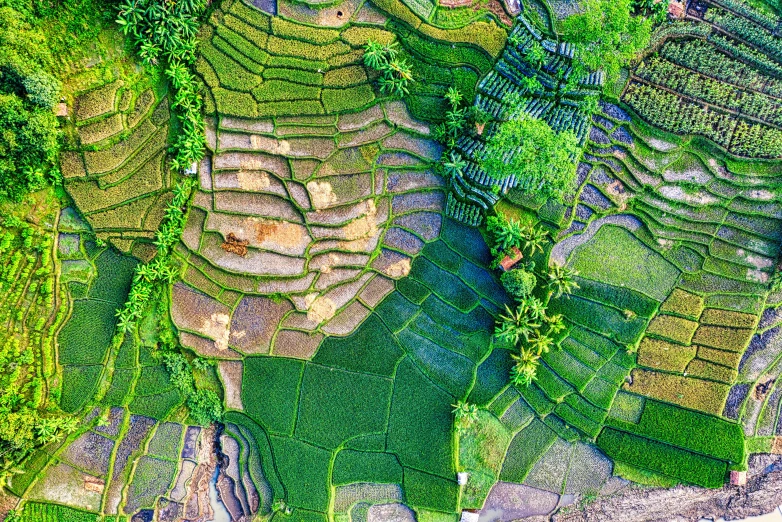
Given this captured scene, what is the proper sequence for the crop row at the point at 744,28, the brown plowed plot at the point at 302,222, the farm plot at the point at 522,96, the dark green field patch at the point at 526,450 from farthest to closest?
the dark green field patch at the point at 526,450 < the crop row at the point at 744,28 < the brown plowed plot at the point at 302,222 < the farm plot at the point at 522,96

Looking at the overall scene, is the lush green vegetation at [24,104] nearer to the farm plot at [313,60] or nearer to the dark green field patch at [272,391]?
the farm plot at [313,60]

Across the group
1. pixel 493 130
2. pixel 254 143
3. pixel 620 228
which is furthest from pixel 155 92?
pixel 620 228

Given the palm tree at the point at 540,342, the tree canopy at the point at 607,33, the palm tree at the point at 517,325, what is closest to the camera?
the tree canopy at the point at 607,33

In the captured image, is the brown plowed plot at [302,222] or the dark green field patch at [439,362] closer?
the brown plowed plot at [302,222]

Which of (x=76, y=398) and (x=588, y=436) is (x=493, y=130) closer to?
(x=588, y=436)

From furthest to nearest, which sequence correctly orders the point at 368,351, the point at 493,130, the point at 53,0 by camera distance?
1. the point at 368,351
2. the point at 493,130
3. the point at 53,0

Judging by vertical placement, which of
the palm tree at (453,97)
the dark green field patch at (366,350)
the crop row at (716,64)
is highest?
the crop row at (716,64)

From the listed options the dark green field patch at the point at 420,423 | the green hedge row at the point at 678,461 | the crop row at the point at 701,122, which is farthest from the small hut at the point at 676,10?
the dark green field patch at the point at 420,423
